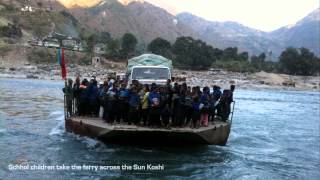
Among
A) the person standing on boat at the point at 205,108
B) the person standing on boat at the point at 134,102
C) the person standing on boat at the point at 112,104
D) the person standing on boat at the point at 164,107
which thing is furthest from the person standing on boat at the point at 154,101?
the person standing on boat at the point at 205,108

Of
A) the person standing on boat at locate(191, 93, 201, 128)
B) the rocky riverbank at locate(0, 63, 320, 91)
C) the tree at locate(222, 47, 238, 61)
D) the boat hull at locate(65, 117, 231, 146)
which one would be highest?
the tree at locate(222, 47, 238, 61)

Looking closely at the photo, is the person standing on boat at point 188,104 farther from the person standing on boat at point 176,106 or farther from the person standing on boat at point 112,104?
the person standing on boat at point 112,104

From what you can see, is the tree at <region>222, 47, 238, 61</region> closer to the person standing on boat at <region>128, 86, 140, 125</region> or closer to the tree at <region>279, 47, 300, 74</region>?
the tree at <region>279, 47, 300, 74</region>

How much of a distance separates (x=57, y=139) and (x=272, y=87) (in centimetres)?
10505

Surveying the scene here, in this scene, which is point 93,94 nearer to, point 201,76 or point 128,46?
point 201,76

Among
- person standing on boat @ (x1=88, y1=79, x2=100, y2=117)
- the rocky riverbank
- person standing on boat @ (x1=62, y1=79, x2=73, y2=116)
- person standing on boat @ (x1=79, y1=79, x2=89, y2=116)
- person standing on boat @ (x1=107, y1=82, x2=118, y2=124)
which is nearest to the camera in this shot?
person standing on boat @ (x1=107, y1=82, x2=118, y2=124)

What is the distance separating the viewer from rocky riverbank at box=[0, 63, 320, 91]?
10719 centimetres

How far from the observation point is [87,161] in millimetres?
18312

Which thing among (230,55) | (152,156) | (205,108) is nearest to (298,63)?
(230,55)

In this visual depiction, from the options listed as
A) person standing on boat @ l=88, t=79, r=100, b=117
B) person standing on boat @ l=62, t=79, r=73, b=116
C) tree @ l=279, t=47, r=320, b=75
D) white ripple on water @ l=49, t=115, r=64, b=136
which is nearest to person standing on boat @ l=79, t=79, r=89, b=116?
person standing on boat @ l=88, t=79, r=100, b=117

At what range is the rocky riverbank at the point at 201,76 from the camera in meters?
107

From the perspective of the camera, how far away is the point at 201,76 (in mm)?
119500

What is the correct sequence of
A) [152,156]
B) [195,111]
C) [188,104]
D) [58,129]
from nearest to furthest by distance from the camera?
[152,156], [188,104], [195,111], [58,129]

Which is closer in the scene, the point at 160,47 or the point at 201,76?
the point at 201,76
